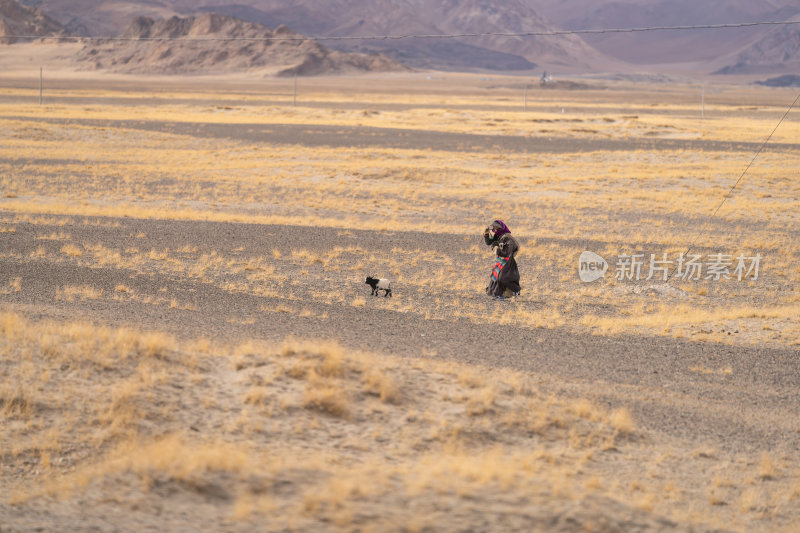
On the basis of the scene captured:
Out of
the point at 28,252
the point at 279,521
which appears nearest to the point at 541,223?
the point at 28,252

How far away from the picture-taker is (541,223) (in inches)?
1029

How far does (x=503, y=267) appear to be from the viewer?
15344mm

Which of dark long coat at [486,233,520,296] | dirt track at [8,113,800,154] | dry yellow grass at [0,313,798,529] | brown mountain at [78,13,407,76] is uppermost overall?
brown mountain at [78,13,407,76]

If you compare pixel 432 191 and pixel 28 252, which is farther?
pixel 432 191

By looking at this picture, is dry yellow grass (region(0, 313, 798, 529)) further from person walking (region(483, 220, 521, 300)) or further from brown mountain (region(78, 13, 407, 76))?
brown mountain (region(78, 13, 407, 76))

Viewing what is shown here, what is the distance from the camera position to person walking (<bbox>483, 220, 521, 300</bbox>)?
1455cm

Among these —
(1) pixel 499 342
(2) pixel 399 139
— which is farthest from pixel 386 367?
(2) pixel 399 139

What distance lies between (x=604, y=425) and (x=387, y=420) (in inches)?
88.2

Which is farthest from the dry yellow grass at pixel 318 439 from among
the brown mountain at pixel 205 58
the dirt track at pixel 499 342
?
the brown mountain at pixel 205 58

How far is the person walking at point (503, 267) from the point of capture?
47.8ft

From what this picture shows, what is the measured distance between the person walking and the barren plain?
319 millimetres

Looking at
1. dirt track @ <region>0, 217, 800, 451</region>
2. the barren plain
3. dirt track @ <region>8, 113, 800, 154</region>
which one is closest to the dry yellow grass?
the barren plain

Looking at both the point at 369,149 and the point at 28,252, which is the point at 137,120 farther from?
the point at 28,252

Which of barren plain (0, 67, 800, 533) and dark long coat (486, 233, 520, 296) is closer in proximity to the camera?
barren plain (0, 67, 800, 533)
